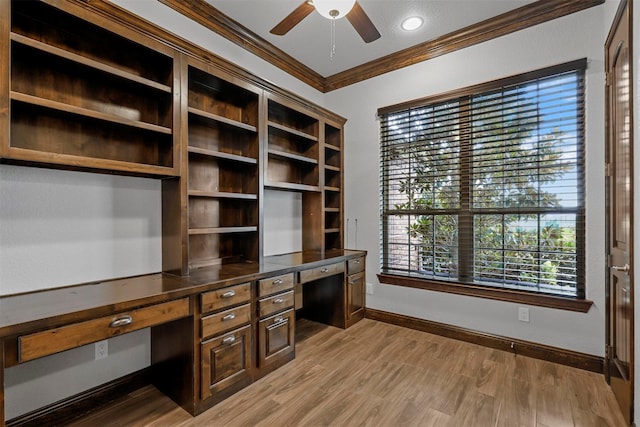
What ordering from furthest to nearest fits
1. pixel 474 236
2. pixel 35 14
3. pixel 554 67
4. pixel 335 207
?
pixel 335 207, pixel 474 236, pixel 554 67, pixel 35 14

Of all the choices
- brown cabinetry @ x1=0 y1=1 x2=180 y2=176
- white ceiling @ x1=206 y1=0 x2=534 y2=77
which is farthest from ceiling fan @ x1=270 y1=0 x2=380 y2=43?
brown cabinetry @ x1=0 y1=1 x2=180 y2=176

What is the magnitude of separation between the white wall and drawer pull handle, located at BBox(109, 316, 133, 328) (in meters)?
2.66

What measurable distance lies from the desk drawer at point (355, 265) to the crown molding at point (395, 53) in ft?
7.27

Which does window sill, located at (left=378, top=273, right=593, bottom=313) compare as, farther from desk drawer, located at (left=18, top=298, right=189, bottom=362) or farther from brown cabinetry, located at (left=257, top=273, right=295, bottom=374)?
desk drawer, located at (left=18, top=298, right=189, bottom=362)

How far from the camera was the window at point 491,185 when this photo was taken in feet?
8.47

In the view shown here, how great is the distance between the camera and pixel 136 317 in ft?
5.53

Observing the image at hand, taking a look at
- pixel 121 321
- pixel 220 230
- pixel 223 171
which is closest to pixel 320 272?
pixel 220 230

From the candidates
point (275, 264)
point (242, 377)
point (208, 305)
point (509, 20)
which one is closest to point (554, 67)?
point (509, 20)

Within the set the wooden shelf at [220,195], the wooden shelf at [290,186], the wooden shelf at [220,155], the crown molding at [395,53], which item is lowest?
the wooden shelf at [220,195]

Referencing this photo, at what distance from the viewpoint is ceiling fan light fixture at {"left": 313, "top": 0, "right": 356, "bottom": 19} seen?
1.86 metres

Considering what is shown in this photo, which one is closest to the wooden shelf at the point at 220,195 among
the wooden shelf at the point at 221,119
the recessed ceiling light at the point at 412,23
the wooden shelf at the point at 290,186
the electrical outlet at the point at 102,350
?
the wooden shelf at the point at 290,186

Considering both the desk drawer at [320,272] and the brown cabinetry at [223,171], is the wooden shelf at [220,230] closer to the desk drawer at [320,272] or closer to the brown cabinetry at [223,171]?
the brown cabinetry at [223,171]

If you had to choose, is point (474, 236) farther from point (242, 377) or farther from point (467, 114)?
point (242, 377)

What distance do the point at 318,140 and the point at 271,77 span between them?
89cm
